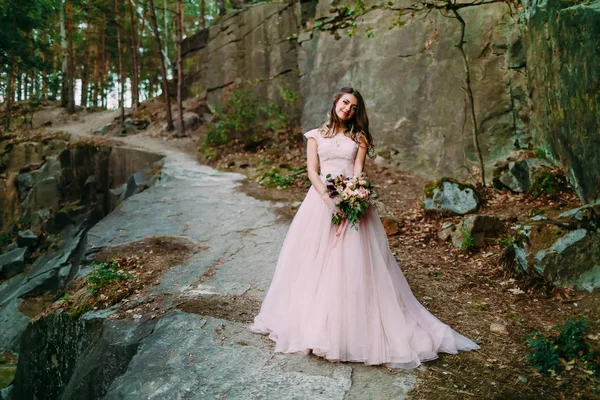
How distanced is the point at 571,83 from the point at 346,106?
9.08 ft

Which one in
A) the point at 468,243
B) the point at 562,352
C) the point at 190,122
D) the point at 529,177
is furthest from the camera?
the point at 190,122

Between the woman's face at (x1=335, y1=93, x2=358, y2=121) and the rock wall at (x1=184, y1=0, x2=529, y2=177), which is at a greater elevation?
the rock wall at (x1=184, y1=0, x2=529, y2=177)

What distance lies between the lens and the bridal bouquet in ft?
11.6

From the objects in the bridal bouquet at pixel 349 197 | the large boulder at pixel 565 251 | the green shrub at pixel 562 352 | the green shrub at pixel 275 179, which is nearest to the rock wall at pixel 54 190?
the green shrub at pixel 275 179

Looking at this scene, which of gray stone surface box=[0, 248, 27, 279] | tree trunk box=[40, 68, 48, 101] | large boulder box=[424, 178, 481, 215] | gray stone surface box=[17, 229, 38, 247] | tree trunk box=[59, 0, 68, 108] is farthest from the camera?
tree trunk box=[59, 0, 68, 108]

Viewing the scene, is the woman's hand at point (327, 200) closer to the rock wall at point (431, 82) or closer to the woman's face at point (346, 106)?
the woman's face at point (346, 106)

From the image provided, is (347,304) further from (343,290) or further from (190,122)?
(190,122)

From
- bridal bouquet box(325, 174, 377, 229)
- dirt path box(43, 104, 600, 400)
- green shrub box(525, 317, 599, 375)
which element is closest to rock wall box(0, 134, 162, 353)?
dirt path box(43, 104, 600, 400)

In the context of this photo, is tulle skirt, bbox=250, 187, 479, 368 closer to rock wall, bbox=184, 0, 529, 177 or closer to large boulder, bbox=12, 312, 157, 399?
large boulder, bbox=12, 312, 157, 399

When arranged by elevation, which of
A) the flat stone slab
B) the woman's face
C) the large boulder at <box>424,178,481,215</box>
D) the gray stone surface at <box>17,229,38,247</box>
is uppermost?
the woman's face

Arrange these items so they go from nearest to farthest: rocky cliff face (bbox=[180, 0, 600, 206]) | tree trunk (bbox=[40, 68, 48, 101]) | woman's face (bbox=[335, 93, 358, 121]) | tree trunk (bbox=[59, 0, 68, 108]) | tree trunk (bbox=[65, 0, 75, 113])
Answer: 1. woman's face (bbox=[335, 93, 358, 121])
2. rocky cliff face (bbox=[180, 0, 600, 206])
3. tree trunk (bbox=[40, 68, 48, 101])
4. tree trunk (bbox=[65, 0, 75, 113])
5. tree trunk (bbox=[59, 0, 68, 108])

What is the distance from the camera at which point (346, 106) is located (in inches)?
151

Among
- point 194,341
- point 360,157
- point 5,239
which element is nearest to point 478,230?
point 360,157

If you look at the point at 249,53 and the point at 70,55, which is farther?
the point at 70,55
